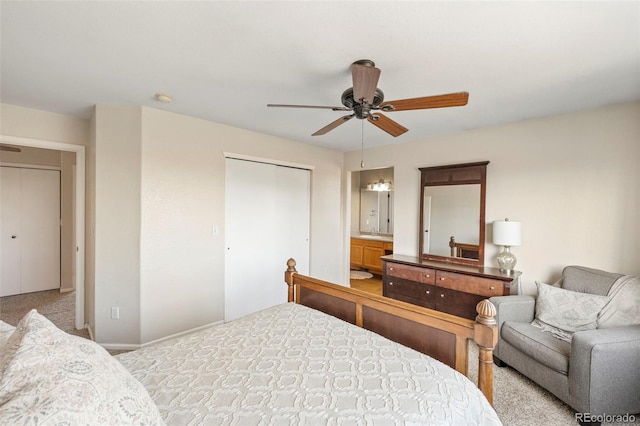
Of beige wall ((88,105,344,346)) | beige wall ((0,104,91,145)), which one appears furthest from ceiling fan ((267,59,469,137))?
beige wall ((0,104,91,145))

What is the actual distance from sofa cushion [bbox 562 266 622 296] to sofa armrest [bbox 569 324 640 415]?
0.58 m

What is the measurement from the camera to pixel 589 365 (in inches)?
69.5

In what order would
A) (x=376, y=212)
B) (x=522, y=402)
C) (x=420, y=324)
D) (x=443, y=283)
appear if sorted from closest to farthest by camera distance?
(x=420, y=324), (x=522, y=402), (x=443, y=283), (x=376, y=212)

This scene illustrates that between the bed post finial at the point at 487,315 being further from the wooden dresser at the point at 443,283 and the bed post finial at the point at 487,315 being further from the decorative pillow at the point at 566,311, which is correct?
the wooden dresser at the point at 443,283

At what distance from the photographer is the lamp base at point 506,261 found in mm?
3068

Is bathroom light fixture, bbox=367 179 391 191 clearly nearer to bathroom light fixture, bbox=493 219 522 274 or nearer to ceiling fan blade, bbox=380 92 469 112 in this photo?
bathroom light fixture, bbox=493 219 522 274

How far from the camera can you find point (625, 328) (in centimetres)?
196

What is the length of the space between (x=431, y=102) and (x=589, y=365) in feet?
6.22

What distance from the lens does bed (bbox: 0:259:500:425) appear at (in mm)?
725

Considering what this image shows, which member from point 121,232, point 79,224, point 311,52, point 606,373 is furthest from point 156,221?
point 606,373

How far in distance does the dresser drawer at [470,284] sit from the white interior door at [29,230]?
19.3 ft

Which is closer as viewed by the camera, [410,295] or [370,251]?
[410,295]

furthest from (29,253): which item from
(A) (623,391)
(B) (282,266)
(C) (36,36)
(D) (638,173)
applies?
(D) (638,173)

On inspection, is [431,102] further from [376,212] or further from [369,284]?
[376,212]
